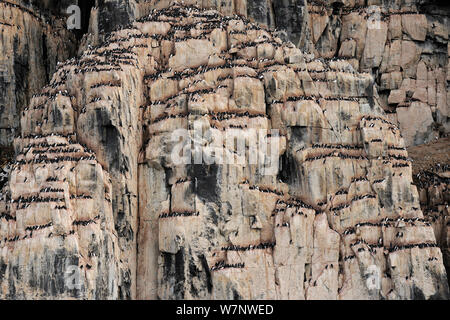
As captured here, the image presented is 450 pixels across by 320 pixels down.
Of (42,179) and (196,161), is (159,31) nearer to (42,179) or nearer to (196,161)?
(196,161)

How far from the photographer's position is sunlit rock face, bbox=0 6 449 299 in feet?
256

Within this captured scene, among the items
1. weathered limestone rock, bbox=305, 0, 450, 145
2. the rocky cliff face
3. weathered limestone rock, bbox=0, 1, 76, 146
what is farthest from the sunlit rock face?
weathered limestone rock, bbox=305, 0, 450, 145

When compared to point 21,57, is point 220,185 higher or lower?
lower

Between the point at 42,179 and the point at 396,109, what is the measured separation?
43263 millimetres

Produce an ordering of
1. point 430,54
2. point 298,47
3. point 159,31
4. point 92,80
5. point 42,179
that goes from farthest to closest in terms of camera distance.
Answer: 1. point 430,54
2. point 298,47
3. point 159,31
4. point 92,80
5. point 42,179

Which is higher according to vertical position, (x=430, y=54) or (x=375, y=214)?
(x=430, y=54)

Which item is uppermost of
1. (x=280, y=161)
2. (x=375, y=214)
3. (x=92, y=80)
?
(x=92, y=80)

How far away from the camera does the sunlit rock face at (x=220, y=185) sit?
256 feet

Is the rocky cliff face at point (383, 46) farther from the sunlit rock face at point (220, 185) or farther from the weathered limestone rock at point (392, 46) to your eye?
the sunlit rock face at point (220, 185)

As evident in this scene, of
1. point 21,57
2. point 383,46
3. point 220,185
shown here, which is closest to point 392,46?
point 383,46

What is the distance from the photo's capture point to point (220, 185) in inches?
3201

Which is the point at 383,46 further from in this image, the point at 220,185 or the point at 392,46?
the point at 220,185

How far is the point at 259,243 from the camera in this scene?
8144 cm

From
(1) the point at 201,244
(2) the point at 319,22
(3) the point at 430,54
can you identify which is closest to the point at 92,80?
(1) the point at 201,244
